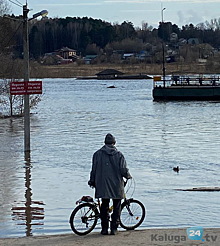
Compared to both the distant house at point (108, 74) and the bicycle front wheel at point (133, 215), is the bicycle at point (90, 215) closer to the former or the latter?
the bicycle front wheel at point (133, 215)

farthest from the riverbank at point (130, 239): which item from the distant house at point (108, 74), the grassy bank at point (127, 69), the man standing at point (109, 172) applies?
the distant house at point (108, 74)

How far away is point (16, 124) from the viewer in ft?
126

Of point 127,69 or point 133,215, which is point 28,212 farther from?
point 127,69

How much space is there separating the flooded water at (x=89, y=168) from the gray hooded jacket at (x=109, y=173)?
171cm

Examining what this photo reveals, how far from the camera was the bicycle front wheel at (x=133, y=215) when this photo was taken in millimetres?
10747

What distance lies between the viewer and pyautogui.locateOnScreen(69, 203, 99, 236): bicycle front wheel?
1038 cm

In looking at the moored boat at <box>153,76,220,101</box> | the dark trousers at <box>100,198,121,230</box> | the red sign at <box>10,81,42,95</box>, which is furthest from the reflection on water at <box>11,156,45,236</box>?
the moored boat at <box>153,76,220,101</box>

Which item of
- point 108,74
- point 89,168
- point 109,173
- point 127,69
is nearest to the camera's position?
point 109,173

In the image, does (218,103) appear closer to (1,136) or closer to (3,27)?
(3,27)

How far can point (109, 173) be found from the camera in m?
10.1

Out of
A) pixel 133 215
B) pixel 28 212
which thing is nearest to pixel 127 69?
pixel 28 212

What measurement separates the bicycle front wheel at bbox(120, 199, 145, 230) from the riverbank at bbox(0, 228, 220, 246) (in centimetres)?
33

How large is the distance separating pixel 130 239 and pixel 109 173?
1.02 m

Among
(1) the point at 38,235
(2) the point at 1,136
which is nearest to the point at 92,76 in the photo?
(2) the point at 1,136
